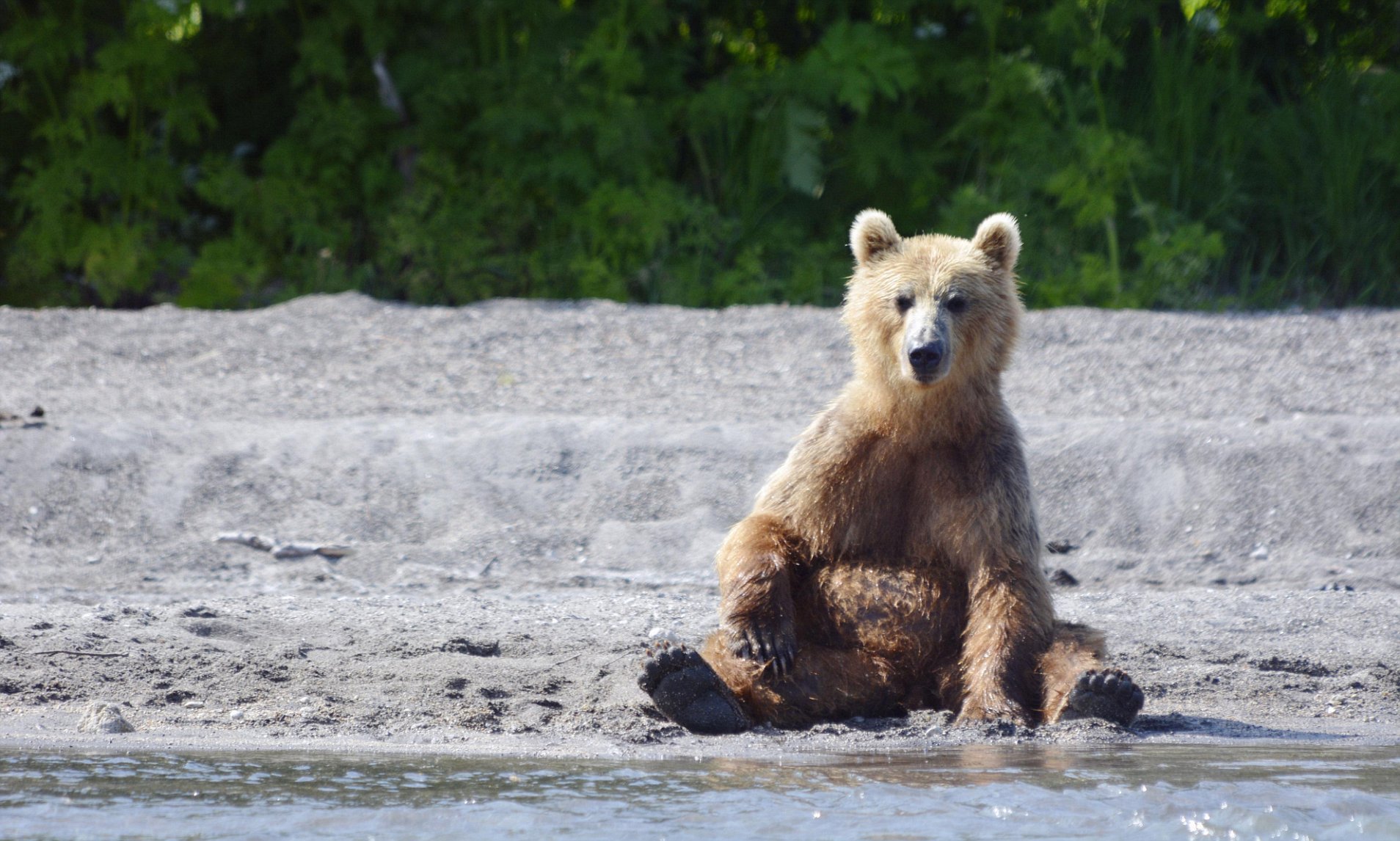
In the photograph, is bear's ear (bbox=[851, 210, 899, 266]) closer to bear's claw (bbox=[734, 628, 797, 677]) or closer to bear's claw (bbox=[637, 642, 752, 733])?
bear's claw (bbox=[734, 628, 797, 677])

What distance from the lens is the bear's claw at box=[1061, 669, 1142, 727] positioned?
165 inches

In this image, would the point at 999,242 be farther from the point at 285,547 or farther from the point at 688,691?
the point at 285,547

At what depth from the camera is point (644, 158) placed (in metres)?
10.8

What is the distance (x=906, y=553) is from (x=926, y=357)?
2.06ft

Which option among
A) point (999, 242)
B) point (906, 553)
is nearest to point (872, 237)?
point (999, 242)

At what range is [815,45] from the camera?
39.5 feet

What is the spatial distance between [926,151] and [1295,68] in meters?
3.28

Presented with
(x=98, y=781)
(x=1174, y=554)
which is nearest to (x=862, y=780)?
(x=98, y=781)

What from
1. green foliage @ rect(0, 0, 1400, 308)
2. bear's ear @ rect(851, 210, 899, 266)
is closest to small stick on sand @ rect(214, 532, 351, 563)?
bear's ear @ rect(851, 210, 899, 266)

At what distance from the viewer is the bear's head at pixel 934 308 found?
4551mm

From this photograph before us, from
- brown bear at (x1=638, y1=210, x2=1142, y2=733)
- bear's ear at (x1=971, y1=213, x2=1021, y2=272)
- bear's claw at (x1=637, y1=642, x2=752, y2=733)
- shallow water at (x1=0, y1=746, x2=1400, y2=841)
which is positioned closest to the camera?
shallow water at (x1=0, y1=746, x2=1400, y2=841)

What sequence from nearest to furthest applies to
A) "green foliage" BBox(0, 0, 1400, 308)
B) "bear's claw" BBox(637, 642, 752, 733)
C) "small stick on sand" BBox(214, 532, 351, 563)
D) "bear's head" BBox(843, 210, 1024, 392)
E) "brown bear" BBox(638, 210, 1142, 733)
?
"bear's claw" BBox(637, 642, 752, 733)
"brown bear" BBox(638, 210, 1142, 733)
"bear's head" BBox(843, 210, 1024, 392)
"small stick on sand" BBox(214, 532, 351, 563)
"green foliage" BBox(0, 0, 1400, 308)

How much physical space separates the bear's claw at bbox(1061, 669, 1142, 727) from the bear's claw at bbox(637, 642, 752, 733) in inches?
36.7

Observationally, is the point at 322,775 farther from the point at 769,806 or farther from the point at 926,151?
the point at 926,151
